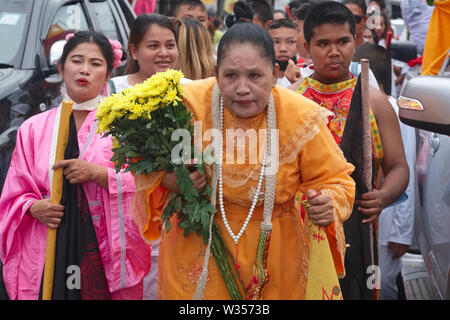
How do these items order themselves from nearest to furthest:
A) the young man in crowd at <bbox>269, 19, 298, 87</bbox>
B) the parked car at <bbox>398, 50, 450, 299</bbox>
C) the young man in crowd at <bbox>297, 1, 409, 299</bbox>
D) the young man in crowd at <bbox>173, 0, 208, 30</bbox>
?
the parked car at <bbox>398, 50, 450, 299</bbox>, the young man in crowd at <bbox>297, 1, 409, 299</bbox>, the young man in crowd at <bbox>269, 19, 298, 87</bbox>, the young man in crowd at <bbox>173, 0, 208, 30</bbox>

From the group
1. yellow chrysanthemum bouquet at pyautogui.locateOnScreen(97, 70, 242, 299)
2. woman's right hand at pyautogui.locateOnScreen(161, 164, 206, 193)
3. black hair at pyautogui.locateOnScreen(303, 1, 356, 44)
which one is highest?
black hair at pyautogui.locateOnScreen(303, 1, 356, 44)

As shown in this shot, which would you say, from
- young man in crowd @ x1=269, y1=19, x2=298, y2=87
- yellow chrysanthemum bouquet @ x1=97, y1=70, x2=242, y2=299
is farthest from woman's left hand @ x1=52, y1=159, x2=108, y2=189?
young man in crowd @ x1=269, y1=19, x2=298, y2=87

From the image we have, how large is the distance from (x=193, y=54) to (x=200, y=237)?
2439 millimetres

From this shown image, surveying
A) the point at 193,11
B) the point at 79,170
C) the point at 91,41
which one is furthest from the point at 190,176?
the point at 193,11

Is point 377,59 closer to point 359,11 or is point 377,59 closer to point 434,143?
point 434,143

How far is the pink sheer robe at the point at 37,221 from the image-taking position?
3512 millimetres

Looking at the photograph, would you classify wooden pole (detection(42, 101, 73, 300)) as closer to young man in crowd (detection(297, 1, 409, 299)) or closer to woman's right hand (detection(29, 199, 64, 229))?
woman's right hand (detection(29, 199, 64, 229))

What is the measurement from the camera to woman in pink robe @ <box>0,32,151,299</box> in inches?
138

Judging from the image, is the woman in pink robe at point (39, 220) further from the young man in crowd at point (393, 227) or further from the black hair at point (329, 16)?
the young man in crowd at point (393, 227)

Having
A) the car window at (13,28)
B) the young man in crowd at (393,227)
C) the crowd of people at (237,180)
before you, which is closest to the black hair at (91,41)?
the crowd of people at (237,180)

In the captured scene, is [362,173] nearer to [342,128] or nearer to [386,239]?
[342,128]

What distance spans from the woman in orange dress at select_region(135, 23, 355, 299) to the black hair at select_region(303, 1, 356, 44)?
2.75 feet

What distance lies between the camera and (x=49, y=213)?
338 cm

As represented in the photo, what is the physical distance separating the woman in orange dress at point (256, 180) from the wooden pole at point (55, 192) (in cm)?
63
